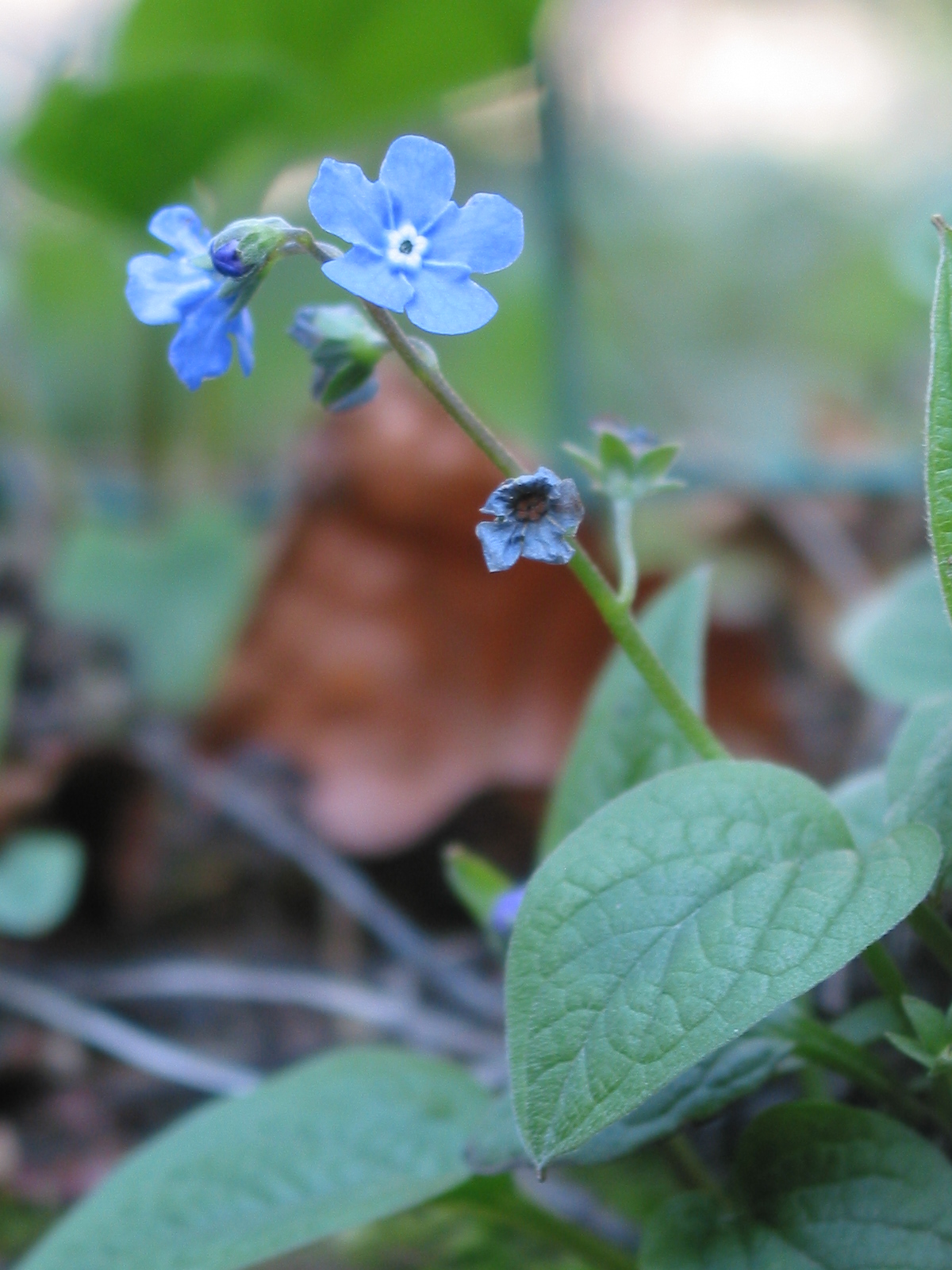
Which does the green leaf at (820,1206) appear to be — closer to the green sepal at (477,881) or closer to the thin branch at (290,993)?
the green sepal at (477,881)

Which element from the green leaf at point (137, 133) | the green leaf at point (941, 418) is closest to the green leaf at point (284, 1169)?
the green leaf at point (941, 418)

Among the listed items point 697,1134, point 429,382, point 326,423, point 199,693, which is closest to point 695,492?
point 326,423

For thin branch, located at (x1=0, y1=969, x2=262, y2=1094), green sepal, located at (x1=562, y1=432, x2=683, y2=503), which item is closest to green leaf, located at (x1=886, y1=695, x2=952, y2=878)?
green sepal, located at (x1=562, y1=432, x2=683, y2=503)

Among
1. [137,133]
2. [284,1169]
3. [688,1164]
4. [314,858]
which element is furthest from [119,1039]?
[137,133]

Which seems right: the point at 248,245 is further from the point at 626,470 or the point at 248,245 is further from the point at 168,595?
the point at 168,595

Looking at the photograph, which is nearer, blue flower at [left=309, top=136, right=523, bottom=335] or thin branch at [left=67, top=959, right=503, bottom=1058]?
blue flower at [left=309, top=136, right=523, bottom=335]

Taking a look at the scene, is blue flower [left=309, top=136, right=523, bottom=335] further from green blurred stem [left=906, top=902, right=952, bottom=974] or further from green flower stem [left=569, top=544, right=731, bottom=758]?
green blurred stem [left=906, top=902, right=952, bottom=974]
